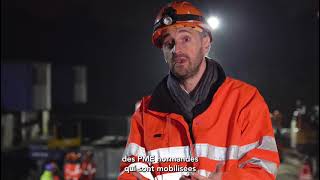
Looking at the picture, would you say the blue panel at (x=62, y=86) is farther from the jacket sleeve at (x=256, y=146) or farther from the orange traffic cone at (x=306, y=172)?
the jacket sleeve at (x=256, y=146)

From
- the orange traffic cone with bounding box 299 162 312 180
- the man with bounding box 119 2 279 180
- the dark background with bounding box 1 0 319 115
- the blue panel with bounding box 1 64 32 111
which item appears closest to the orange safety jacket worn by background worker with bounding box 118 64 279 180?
the man with bounding box 119 2 279 180

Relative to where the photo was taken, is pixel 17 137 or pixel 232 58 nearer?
pixel 232 58

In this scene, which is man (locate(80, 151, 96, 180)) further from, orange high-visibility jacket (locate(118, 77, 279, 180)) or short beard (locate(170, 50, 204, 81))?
short beard (locate(170, 50, 204, 81))

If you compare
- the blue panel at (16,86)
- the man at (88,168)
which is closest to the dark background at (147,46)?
the blue panel at (16,86)

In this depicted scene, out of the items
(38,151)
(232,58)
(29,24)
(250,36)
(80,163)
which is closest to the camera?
(232,58)

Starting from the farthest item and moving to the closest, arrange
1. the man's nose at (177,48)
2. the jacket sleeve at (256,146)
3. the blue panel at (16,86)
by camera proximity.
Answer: the blue panel at (16,86), the man's nose at (177,48), the jacket sleeve at (256,146)

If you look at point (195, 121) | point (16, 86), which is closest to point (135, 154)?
point (195, 121)

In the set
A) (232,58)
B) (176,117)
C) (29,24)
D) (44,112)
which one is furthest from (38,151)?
(176,117)

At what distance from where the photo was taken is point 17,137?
24.7 ft

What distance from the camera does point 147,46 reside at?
6703 millimetres

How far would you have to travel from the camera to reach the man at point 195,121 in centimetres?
170

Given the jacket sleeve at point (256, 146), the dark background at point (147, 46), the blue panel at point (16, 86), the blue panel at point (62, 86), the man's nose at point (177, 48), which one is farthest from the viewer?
the blue panel at point (62, 86)

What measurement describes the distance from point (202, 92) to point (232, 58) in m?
3.01

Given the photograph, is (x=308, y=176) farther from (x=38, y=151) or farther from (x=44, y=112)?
(x=44, y=112)
